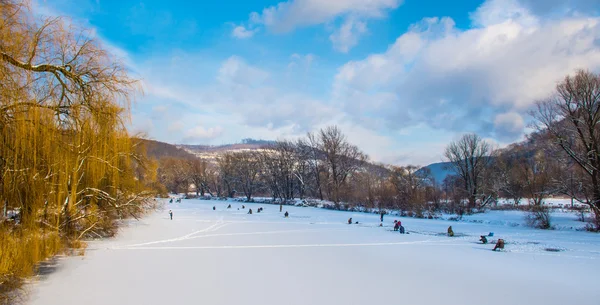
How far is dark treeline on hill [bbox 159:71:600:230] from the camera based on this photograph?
20.8 meters

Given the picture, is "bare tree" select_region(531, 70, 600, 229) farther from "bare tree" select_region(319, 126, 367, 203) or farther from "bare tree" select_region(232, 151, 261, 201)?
"bare tree" select_region(232, 151, 261, 201)

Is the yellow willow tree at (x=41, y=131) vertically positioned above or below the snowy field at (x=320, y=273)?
above

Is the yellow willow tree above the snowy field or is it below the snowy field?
above

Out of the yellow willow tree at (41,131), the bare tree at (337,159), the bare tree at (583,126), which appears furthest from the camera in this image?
the bare tree at (337,159)

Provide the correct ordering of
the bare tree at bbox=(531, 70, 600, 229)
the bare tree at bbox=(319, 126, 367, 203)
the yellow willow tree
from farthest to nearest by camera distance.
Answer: the bare tree at bbox=(319, 126, 367, 203)
the bare tree at bbox=(531, 70, 600, 229)
the yellow willow tree

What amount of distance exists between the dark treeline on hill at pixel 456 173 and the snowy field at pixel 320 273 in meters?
8.01

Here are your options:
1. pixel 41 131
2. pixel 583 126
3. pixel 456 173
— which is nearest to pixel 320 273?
pixel 41 131

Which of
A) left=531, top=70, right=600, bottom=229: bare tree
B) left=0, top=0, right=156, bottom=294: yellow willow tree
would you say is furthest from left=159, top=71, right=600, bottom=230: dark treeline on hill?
left=0, top=0, right=156, bottom=294: yellow willow tree

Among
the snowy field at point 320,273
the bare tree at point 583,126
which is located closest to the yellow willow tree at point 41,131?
the snowy field at point 320,273

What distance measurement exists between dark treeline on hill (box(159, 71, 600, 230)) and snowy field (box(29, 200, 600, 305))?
801 cm

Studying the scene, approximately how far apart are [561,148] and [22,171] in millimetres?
26881

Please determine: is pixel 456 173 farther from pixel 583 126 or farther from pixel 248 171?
pixel 248 171

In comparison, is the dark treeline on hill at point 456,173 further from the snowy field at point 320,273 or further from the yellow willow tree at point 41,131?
the yellow willow tree at point 41,131

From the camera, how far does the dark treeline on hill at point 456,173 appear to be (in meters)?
20.8
